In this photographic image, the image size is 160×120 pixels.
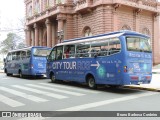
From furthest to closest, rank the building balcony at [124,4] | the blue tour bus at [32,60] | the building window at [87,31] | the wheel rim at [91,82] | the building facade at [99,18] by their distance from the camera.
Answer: the building window at [87,31]
the building facade at [99,18]
the building balcony at [124,4]
the blue tour bus at [32,60]
the wheel rim at [91,82]

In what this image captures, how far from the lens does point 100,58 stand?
12820mm

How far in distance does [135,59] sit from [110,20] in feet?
51.8

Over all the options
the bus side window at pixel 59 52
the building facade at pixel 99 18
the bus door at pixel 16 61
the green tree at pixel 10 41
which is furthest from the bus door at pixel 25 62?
the green tree at pixel 10 41

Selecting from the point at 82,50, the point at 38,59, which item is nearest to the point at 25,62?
the point at 38,59

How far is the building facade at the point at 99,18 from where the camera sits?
27.3 meters

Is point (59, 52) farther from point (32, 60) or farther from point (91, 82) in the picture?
point (32, 60)

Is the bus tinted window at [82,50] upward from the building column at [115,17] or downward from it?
downward

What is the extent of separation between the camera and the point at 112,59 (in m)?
12.1

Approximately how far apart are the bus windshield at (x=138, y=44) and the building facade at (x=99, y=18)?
46.9ft

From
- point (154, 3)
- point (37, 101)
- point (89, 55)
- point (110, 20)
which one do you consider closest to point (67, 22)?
point (110, 20)

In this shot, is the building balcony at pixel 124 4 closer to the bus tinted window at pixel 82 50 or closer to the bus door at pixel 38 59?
the bus door at pixel 38 59

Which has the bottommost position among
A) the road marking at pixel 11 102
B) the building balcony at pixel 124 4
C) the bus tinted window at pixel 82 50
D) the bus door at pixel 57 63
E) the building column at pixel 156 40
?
the road marking at pixel 11 102

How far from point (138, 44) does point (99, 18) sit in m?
15.7

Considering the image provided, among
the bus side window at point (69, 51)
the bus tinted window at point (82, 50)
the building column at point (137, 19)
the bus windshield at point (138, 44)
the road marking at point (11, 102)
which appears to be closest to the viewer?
the road marking at point (11, 102)
